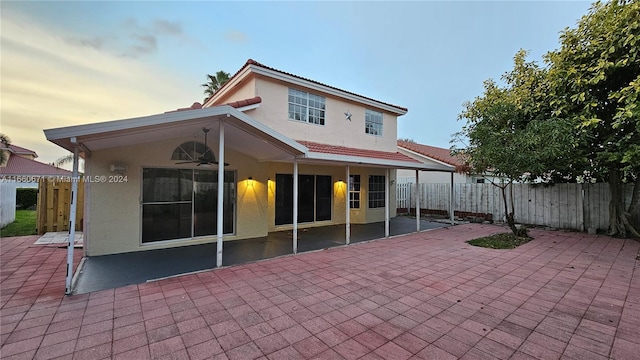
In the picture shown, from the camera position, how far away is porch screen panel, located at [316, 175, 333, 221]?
1155 cm

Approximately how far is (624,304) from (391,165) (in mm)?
6023

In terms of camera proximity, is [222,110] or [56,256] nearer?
[222,110]

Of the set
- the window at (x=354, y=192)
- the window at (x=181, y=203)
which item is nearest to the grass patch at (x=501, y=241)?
the window at (x=354, y=192)

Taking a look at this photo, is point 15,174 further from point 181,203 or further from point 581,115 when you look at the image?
point 581,115

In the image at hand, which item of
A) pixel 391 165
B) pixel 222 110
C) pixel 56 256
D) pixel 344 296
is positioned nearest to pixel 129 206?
pixel 56 256

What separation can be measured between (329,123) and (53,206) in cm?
1057

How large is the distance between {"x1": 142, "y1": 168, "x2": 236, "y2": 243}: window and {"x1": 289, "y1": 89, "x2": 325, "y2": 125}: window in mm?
3175

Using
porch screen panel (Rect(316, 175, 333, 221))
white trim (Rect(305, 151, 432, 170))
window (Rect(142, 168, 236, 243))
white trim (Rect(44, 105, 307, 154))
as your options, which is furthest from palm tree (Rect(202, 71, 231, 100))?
white trim (Rect(44, 105, 307, 154))

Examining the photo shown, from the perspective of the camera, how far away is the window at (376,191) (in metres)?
12.8

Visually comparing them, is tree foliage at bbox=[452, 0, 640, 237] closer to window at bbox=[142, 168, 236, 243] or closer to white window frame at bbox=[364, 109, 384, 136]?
white window frame at bbox=[364, 109, 384, 136]

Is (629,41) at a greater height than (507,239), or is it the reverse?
(629,41)

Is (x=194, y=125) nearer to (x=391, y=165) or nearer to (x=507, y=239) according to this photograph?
(x=391, y=165)

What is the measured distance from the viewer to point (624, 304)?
4176 mm

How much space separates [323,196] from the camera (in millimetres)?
11766
